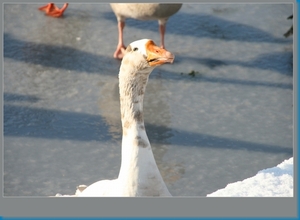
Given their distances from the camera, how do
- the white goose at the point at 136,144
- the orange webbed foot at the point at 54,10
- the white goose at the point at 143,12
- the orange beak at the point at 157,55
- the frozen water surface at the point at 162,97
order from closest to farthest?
the orange beak at the point at 157,55, the white goose at the point at 136,144, the frozen water surface at the point at 162,97, the white goose at the point at 143,12, the orange webbed foot at the point at 54,10

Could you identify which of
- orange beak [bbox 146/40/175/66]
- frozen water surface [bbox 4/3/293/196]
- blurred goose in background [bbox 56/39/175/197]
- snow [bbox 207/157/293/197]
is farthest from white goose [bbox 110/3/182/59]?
orange beak [bbox 146/40/175/66]

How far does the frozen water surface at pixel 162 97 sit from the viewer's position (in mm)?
5926

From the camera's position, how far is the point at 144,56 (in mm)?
3631

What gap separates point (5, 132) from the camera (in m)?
6.37

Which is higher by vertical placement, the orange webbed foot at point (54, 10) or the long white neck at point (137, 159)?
the long white neck at point (137, 159)

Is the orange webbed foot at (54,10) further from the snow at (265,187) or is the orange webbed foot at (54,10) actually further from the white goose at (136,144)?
the white goose at (136,144)

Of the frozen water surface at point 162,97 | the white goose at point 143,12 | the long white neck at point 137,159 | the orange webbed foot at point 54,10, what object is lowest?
the frozen water surface at point 162,97

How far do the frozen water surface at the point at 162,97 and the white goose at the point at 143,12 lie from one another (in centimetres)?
26

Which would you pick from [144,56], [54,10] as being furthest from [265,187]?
[54,10]

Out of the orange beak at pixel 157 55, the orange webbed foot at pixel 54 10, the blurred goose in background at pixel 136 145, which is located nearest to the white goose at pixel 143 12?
the orange webbed foot at pixel 54 10

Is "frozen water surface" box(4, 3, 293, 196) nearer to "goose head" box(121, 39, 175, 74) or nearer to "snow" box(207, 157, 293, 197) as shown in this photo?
"snow" box(207, 157, 293, 197)

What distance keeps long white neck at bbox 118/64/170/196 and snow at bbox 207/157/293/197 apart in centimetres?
77

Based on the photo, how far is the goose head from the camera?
3514 millimetres

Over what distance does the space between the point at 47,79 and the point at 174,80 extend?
1.36 metres
